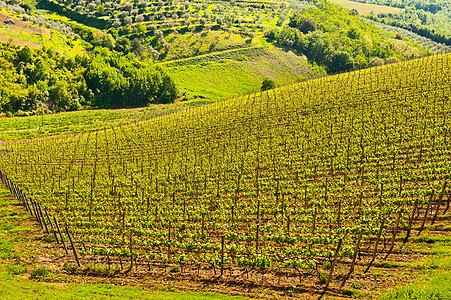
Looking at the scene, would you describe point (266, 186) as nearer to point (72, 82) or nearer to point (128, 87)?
point (128, 87)

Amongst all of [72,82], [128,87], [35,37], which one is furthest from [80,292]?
[35,37]

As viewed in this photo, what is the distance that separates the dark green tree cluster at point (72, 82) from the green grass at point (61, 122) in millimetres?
12330

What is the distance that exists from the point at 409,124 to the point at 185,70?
135636 millimetres

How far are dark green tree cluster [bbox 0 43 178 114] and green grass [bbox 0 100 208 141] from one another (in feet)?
40.5

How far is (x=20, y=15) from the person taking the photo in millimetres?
192125

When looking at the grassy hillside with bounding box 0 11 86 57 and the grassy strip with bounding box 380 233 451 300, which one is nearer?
the grassy strip with bounding box 380 233 451 300

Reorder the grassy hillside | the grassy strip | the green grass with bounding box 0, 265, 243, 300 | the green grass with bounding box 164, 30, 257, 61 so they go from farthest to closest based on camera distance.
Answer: the green grass with bounding box 164, 30, 257, 61
the grassy hillside
the green grass with bounding box 0, 265, 243, 300
the grassy strip

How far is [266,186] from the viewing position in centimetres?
3394

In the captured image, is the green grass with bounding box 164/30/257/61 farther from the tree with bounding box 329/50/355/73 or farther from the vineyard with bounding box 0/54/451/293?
the vineyard with bounding box 0/54/451/293

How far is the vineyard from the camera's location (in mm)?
20703

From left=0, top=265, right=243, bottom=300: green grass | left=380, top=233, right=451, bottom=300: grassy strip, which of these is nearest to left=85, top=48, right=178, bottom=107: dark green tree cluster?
left=0, top=265, right=243, bottom=300: green grass

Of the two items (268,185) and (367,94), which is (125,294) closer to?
(268,185)

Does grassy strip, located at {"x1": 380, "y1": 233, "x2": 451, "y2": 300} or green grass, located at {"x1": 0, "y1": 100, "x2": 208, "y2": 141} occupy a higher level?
grassy strip, located at {"x1": 380, "y1": 233, "x2": 451, "y2": 300}

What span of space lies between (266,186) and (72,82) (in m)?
128
